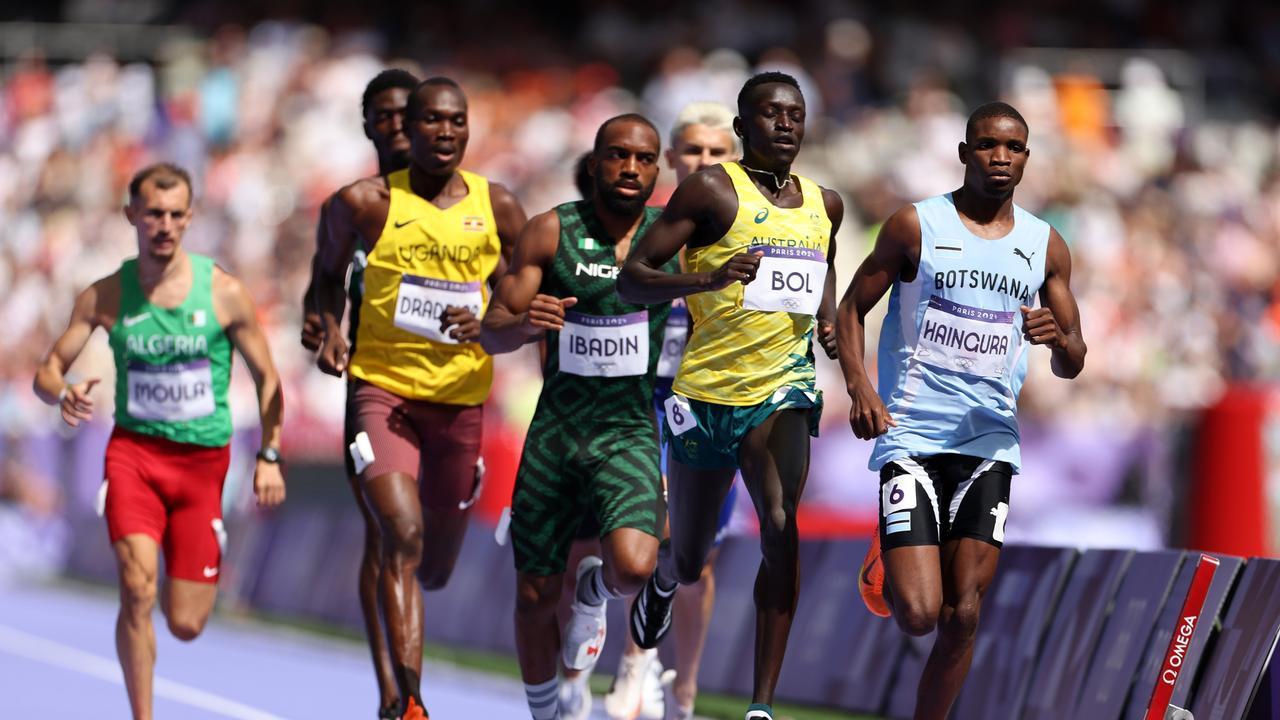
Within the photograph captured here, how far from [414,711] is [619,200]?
7.70ft

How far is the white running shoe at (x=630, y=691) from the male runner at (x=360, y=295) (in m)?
1.04

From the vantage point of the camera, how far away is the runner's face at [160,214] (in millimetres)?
9859

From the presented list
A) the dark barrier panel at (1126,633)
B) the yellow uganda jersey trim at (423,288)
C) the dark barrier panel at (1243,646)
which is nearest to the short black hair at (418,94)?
the yellow uganda jersey trim at (423,288)

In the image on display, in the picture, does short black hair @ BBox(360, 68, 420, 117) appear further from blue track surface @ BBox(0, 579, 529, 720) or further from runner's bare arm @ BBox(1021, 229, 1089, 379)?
runner's bare arm @ BBox(1021, 229, 1089, 379)

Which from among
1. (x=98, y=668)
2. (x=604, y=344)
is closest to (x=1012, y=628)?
(x=604, y=344)

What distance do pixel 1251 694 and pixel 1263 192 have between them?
17.1m

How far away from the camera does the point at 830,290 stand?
9.18m

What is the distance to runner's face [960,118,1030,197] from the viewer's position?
26.2 ft

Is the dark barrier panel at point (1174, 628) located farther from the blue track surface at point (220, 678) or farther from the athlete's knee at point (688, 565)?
the blue track surface at point (220, 678)

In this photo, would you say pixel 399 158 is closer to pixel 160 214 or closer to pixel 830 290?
pixel 160 214

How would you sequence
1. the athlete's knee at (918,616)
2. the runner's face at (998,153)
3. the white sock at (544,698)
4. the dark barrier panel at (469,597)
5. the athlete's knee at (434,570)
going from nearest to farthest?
the athlete's knee at (918,616), the runner's face at (998,153), the white sock at (544,698), the athlete's knee at (434,570), the dark barrier panel at (469,597)

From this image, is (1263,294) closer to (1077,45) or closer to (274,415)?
(1077,45)

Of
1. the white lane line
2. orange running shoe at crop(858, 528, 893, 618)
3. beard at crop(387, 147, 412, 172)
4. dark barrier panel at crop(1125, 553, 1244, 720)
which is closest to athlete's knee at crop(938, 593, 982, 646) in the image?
orange running shoe at crop(858, 528, 893, 618)

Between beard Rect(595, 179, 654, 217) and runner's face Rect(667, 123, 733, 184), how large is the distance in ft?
5.07
